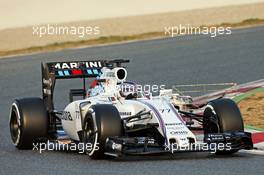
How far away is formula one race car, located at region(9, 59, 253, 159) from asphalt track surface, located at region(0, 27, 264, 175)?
214 millimetres

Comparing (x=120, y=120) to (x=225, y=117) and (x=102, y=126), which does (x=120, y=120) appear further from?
(x=225, y=117)

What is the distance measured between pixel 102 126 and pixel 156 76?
11.1 metres

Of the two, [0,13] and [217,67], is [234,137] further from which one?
[0,13]

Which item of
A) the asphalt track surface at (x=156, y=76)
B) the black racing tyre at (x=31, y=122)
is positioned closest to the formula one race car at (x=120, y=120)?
the black racing tyre at (x=31, y=122)

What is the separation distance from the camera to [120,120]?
12.5m

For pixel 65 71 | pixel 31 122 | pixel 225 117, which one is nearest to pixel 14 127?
pixel 31 122

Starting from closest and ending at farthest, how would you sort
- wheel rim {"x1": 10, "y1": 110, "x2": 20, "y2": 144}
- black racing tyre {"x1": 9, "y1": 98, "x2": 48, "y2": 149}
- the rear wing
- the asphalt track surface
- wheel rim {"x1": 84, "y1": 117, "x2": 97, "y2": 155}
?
the asphalt track surface → wheel rim {"x1": 84, "y1": 117, "x2": 97, "y2": 155} → black racing tyre {"x1": 9, "y1": 98, "x2": 48, "y2": 149} → wheel rim {"x1": 10, "y1": 110, "x2": 20, "y2": 144} → the rear wing

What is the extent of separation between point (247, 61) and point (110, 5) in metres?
22.3

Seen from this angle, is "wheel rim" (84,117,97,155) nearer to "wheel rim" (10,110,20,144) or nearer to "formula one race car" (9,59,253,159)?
"formula one race car" (9,59,253,159)

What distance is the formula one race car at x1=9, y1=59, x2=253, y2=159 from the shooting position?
40.5 ft

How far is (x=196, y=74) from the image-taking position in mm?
23344

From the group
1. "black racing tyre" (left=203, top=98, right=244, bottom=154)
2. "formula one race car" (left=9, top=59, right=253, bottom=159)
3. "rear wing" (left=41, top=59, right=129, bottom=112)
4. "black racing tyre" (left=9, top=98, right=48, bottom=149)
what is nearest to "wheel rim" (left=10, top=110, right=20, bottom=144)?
"formula one race car" (left=9, top=59, right=253, bottom=159)

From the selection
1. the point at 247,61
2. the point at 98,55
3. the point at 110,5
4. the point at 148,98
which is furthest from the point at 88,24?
the point at 148,98

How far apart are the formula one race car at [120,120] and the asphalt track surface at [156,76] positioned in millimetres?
214
